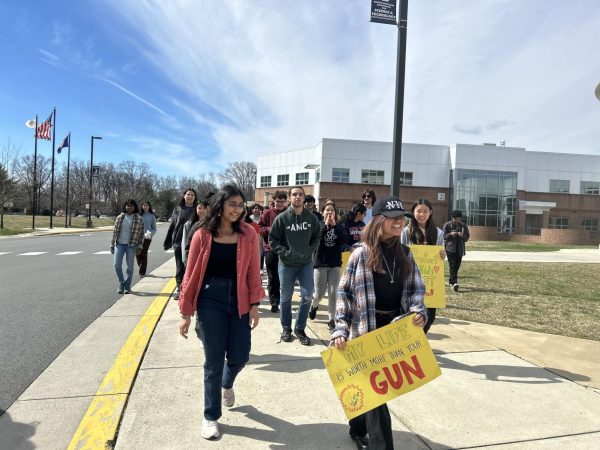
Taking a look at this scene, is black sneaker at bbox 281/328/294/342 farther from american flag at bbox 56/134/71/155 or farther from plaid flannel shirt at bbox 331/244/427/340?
american flag at bbox 56/134/71/155

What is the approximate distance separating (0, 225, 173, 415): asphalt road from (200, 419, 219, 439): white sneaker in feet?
5.67

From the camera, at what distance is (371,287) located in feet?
8.34

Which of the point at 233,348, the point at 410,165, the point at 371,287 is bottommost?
the point at 233,348

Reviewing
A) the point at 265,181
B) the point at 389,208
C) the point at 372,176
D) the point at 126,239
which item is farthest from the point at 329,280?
the point at 265,181

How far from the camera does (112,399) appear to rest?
3373 millimetres

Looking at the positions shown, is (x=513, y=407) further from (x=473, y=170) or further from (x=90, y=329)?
(x=473, y=170)

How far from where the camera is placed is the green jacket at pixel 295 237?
4875mm

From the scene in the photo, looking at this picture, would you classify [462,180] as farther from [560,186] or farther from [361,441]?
[361,441]

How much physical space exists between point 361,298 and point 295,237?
2409 mm

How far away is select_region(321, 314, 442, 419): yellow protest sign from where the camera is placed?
96.9 inches

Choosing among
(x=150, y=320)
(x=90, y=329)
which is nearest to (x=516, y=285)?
(x=150, y=320)

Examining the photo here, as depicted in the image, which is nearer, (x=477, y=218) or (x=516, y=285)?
(x=516, y=285)

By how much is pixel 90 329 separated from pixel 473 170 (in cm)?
4613

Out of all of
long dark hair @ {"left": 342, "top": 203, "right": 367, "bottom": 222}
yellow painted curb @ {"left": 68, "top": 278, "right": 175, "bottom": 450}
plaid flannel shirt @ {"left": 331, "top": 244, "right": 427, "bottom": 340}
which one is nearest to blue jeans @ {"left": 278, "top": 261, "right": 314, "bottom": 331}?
long dark hair @ {"left": 342, "top": 203, "right": 367, "bottom": 222}
